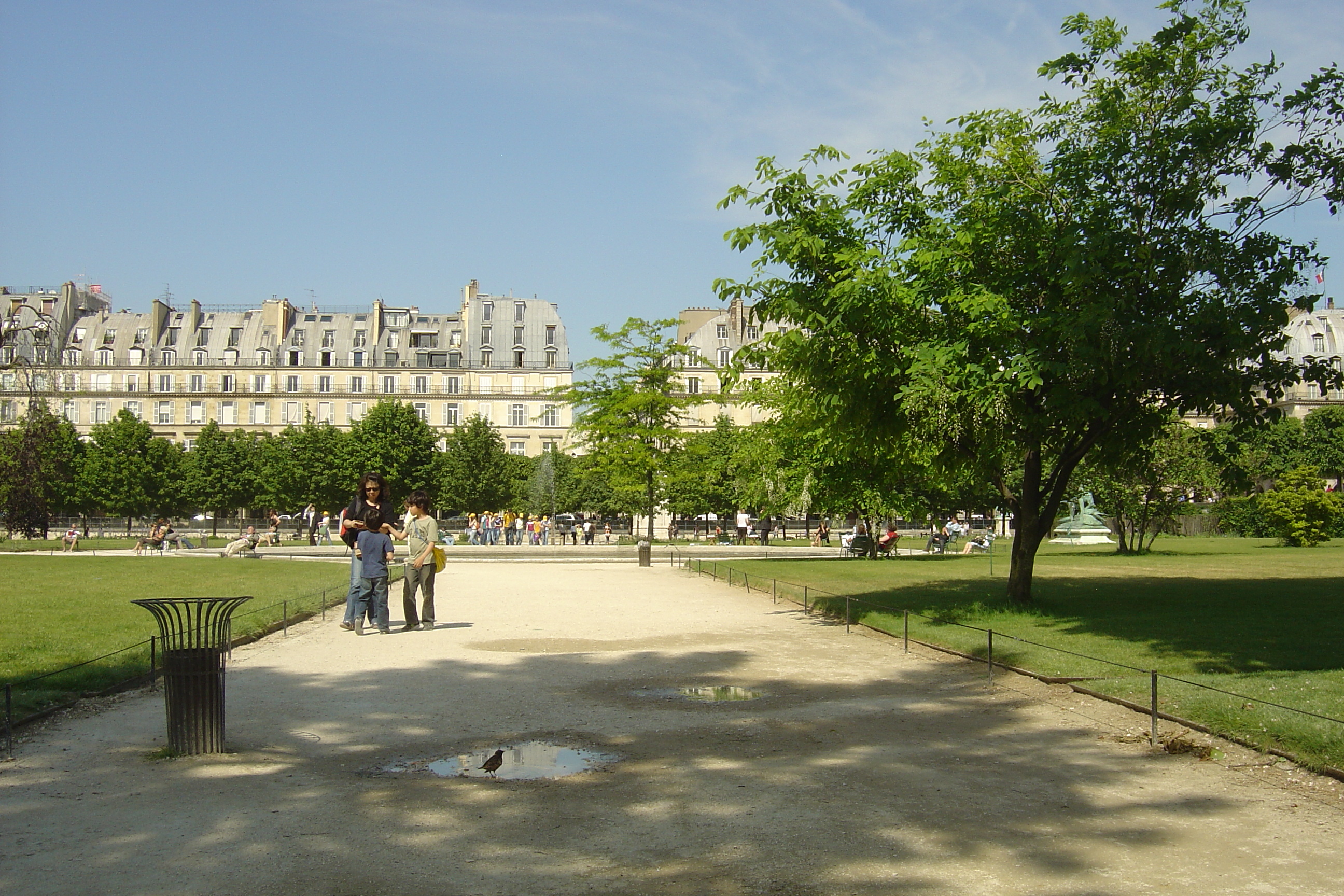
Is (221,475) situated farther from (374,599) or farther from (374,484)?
(374,484)

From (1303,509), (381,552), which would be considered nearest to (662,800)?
(381,552)

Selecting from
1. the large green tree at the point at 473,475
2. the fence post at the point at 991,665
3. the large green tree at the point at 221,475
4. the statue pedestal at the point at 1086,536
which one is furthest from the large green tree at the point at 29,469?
the statue pedestal at the point at 1086,536

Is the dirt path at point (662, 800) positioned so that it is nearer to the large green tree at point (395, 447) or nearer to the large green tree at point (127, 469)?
the large green tree at point (395, 447)

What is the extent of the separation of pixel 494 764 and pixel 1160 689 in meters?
6.18

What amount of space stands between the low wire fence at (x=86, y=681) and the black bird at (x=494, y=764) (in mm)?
3292

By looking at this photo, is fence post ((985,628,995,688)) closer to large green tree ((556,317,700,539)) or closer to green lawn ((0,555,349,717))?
green lawn ((0,555,349,717))

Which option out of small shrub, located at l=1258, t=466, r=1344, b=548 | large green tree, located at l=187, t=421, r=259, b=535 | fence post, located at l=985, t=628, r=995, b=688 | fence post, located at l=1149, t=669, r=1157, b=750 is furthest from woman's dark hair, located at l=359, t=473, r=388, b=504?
large green tree, located at l=187, t=421, r=259, b=535

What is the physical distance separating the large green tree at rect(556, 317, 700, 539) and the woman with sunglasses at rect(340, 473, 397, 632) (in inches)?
1527

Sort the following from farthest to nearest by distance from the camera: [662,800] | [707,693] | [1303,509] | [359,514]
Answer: [1303,509], [359,514], [707,693], [662,800]

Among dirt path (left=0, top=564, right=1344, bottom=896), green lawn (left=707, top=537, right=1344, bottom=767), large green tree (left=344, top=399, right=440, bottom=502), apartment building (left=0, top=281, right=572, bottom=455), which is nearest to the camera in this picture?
dirt path (left=0, top=564, right=1344, bottom=896)

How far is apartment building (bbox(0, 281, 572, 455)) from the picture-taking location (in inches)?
3812

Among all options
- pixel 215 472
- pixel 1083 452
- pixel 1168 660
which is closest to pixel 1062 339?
pixel 1083 452

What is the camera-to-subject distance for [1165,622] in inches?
645

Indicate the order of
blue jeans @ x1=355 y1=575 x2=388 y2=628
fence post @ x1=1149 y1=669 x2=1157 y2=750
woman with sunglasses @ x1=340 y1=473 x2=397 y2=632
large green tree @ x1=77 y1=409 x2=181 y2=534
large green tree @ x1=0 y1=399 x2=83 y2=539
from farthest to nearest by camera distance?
large green tree @ x1=77 y1=409 x2=181 y2=534
large green tree @ x1=0 y1=399 x2=83 y2=539
blue jeans @ x1=355 y1=575 x2=388 y2=628
woman with sunglasses @ x1=340 y1=473 x2=397 y2=632
fence post @ x1=1149 y1=669 x2=1157 y2=750
